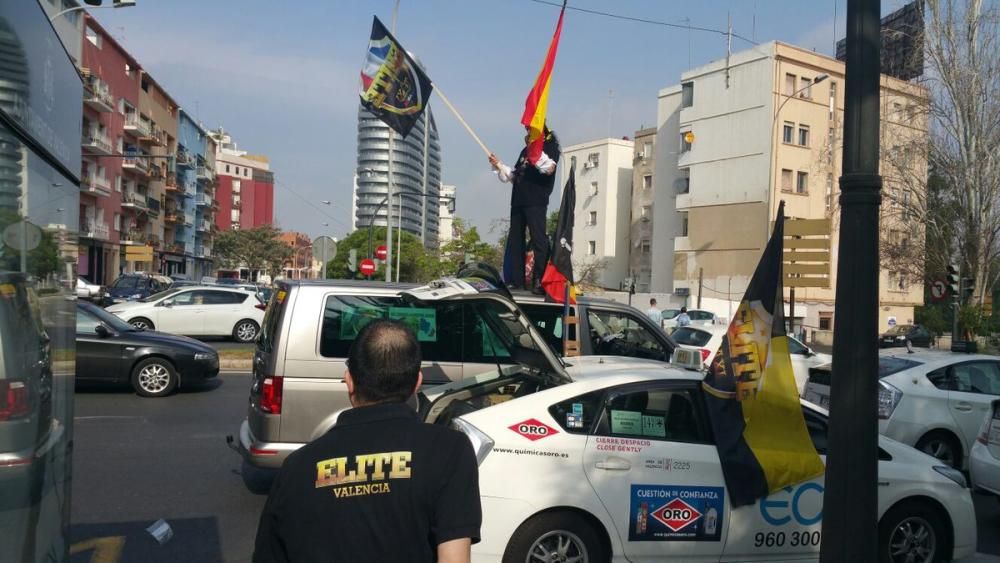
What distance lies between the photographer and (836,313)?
3809mm

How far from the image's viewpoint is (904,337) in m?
38.8

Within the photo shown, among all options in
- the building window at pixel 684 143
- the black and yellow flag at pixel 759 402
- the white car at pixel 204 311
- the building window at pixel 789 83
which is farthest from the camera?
the building window at pixel 684 143

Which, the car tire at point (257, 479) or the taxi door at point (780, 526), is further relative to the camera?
the car tire at point (257, 479)

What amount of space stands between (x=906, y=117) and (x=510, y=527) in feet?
92.0

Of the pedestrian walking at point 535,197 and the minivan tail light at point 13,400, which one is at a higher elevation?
the pedestrian walking at point 535,197

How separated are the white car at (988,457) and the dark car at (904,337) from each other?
2934 cm

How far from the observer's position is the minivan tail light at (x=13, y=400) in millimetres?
2279

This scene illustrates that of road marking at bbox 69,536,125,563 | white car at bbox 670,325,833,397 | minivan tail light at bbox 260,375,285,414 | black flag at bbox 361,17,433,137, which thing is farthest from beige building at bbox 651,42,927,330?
road marking at bbox 69,536,125,563

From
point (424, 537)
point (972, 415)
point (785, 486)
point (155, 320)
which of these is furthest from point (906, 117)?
point (424, 537)

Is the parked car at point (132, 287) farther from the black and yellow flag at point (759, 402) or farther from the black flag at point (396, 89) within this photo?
the black and yellow flag at point (759, 402)

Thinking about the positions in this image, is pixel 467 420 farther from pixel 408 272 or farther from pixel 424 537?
pixel 408 272

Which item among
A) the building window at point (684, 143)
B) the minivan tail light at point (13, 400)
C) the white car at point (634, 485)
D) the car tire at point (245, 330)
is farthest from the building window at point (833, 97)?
the minivan tail light at point (13, 400)

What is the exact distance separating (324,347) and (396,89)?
3.93 metres

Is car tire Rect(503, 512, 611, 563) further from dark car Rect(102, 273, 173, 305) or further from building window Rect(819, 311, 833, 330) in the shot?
building window Rect(819, 311, 833, 330)
